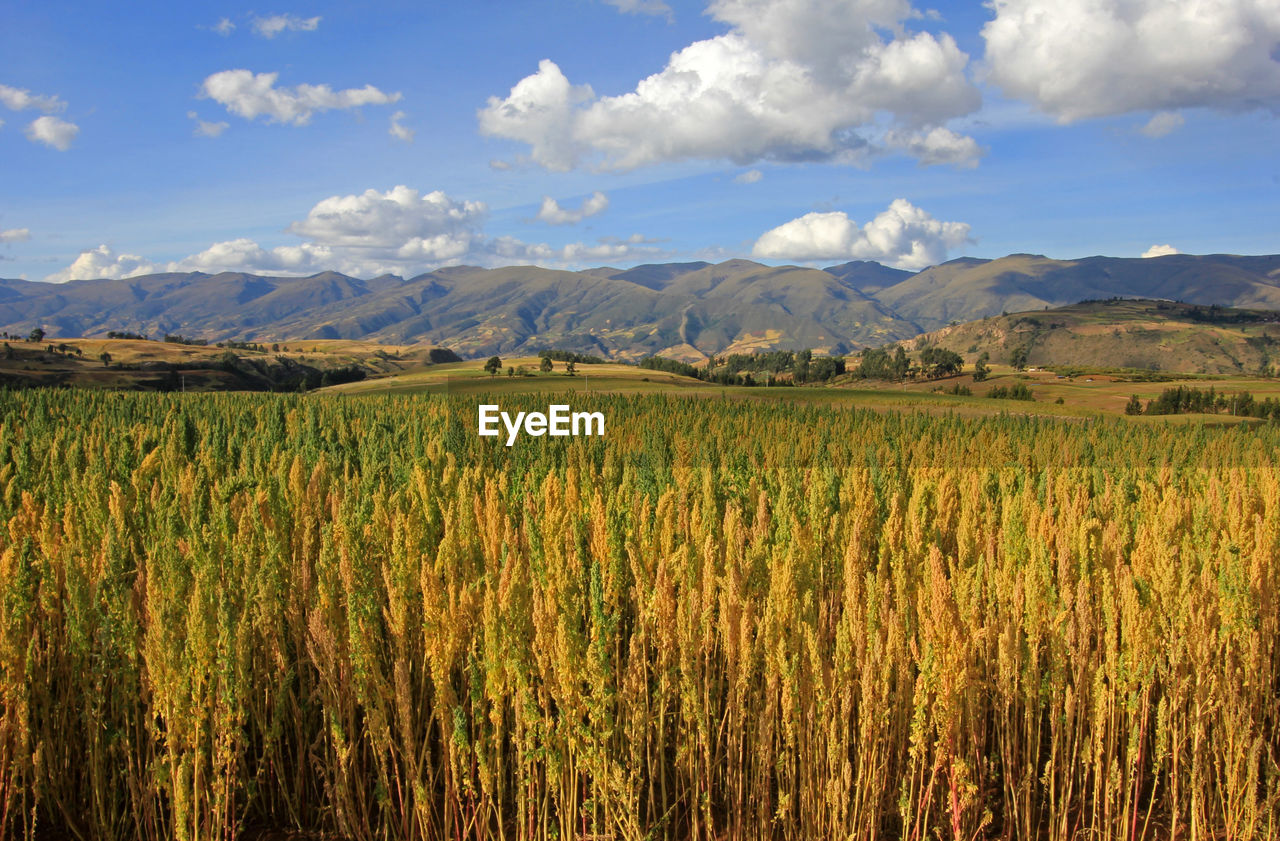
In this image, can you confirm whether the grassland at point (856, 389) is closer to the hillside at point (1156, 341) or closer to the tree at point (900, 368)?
the tree at point (900, 368)

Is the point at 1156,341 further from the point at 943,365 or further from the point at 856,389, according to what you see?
the point at 856,389

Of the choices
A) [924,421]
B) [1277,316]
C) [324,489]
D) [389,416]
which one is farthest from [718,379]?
[1277,316]

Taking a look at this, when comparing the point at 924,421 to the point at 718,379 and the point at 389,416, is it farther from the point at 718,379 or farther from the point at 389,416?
the point at 718,379

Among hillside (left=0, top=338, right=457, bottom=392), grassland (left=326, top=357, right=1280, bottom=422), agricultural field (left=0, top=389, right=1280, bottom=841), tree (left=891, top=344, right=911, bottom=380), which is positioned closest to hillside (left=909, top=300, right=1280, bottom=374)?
tree (left=891, top=344, right=911, bottom=380)

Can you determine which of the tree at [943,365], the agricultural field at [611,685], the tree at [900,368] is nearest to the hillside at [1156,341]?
the tree at [943,365]

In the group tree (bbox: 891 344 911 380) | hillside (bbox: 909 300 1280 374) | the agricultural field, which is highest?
hillside (bbox: 909 300 1280 374)

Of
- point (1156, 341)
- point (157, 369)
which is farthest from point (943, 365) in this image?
point (1156, 341)

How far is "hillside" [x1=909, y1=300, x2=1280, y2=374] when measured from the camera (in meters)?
163

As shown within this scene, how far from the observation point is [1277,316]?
628 ft

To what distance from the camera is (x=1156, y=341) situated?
173125 millimetres

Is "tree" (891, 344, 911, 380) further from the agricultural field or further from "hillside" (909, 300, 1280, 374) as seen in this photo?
"hillside" (909, 300, 1280, 374)

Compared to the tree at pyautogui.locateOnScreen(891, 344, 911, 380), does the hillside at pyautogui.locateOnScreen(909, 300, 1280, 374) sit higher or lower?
higher

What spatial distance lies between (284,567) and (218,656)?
5.63ft

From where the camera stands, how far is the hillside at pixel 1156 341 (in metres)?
163
